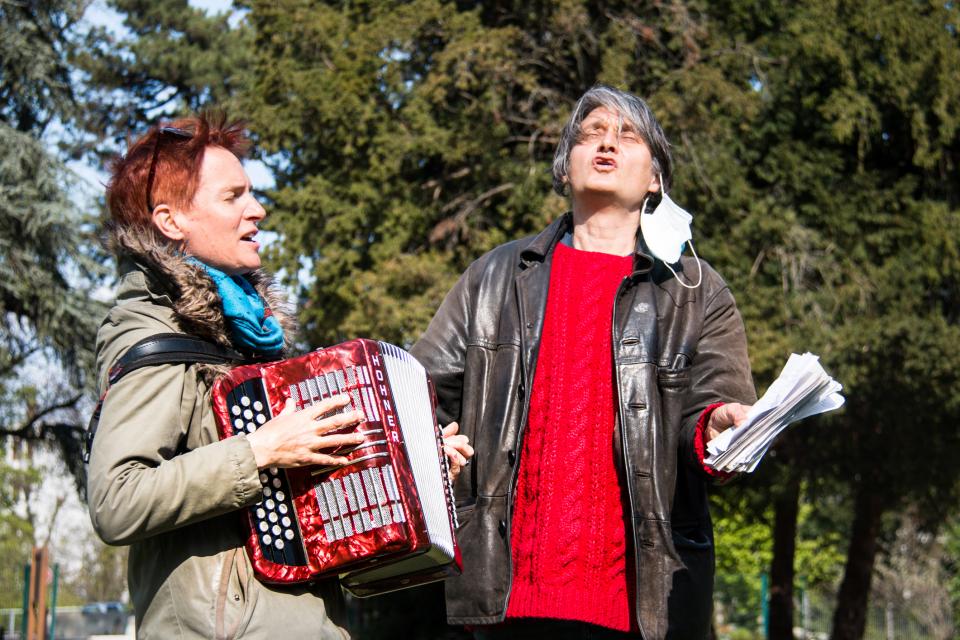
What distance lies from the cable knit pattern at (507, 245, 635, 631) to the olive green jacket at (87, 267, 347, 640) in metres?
0.83

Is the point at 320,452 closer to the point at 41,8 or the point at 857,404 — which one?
the point at 857,404

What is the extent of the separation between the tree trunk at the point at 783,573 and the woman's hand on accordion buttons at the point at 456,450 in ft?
52.5

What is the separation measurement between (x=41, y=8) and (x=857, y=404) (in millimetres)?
12071

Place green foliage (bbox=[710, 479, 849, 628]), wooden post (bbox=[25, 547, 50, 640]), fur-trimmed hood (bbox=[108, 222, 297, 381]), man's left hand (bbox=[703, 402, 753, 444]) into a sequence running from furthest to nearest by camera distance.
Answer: green foliage (bbox=[710, 479, 849, 628])
wooden post (bbox=[25, 547, 50, 640])
man's left hand (bbox=[703, 402, 753, 444])
fur-trimmed hood (bbox=[108, 222, 297, 381])

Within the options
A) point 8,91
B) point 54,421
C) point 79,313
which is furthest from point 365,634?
point 8,91

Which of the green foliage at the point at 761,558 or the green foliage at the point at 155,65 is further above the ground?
the green foliage at the point at 155,65

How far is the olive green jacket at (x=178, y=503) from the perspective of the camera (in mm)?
2527

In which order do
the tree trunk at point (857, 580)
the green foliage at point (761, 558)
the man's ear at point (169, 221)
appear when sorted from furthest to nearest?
the green foliage at point (761, 558)
the tree trunk at point (857, 580)
the man's ear at point (169, 221)

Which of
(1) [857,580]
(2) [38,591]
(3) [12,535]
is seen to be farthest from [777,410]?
(3) [12,535]

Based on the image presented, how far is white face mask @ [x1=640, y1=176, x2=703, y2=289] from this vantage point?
12.1 feet

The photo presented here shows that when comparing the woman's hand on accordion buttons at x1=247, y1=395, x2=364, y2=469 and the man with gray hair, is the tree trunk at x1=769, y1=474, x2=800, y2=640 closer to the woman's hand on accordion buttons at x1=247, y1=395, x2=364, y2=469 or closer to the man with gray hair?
the man with gray hair

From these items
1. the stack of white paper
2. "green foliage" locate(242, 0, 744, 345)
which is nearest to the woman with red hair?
the stack of white paper

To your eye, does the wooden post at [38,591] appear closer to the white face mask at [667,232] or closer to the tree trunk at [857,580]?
the white face mask at [667,232]

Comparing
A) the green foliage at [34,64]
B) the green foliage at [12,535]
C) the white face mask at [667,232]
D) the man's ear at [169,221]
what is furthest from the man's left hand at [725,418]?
the green foliage at [12,535]
